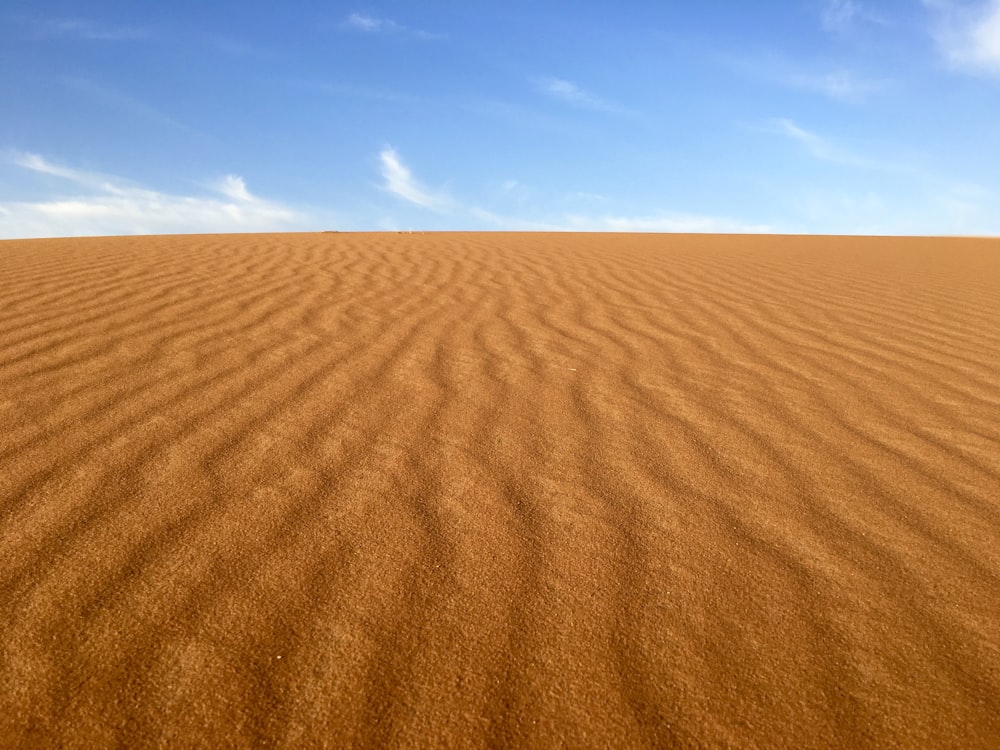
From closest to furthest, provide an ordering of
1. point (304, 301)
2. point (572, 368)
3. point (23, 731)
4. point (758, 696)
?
point (23, 731)
point (758, 696)
point (572, 368)
point (304, 301)

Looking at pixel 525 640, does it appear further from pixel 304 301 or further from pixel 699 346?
pixel 304 301

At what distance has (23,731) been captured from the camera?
1240 millimetres

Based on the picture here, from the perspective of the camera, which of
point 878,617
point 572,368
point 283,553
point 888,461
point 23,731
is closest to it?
point 23,731

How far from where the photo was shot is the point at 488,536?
1.92m

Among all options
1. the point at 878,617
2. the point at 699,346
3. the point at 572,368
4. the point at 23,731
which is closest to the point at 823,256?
the point at 699,346

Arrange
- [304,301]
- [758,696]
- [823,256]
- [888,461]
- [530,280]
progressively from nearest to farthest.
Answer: [758,696]
[888,461]
[304,301]
[530,280]
[823,256]

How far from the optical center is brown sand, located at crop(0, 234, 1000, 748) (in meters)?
1.35

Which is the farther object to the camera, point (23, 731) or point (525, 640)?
point (525, 640)

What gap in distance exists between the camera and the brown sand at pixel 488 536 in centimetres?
135

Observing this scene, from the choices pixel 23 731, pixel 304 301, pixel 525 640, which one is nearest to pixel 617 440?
pixel 525 640

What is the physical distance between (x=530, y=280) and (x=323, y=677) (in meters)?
5.11

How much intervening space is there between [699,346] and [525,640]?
9.58 ft

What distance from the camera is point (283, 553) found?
180cm

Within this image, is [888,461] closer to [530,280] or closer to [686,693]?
[686,693]
